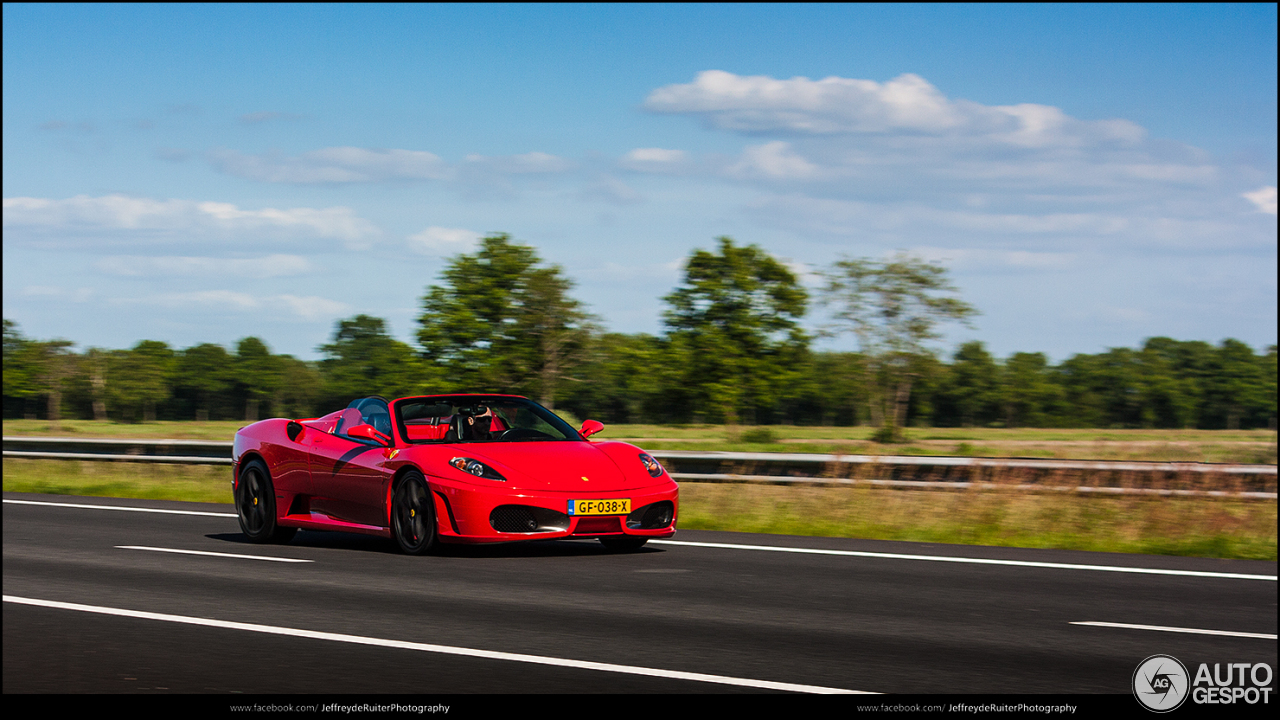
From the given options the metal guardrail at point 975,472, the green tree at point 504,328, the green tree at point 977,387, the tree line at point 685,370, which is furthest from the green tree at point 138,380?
the metal guardrail at point 975,472

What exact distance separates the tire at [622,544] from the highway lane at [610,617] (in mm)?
120

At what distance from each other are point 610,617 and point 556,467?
123 inches

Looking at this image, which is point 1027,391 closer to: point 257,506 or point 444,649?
point 257,506

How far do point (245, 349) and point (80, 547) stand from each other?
12368 cm

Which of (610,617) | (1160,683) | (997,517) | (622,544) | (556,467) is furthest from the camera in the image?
(997,517)

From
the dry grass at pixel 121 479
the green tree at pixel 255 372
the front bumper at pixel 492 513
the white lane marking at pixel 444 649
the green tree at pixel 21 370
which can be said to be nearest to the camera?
the white lane marking at pixel 444 649

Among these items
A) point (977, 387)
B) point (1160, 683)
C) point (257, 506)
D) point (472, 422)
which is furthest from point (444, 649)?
point (977, 387)

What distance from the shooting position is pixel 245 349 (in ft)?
430

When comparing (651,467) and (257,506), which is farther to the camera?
(257,506)

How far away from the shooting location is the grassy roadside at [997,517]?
42.6 ft

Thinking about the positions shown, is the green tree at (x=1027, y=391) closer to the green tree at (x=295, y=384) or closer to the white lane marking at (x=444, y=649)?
the green tree at (x=295, y=384)

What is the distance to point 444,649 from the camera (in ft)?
22.1

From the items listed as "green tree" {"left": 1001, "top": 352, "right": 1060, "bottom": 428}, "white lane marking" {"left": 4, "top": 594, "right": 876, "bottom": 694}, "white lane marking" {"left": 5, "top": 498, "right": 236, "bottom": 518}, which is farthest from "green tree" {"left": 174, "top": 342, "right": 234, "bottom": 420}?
"white lane marking" {"left": 4, "top": 594, "right": 876, "bottom": 694}

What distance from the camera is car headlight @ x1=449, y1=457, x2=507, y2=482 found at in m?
10.6
